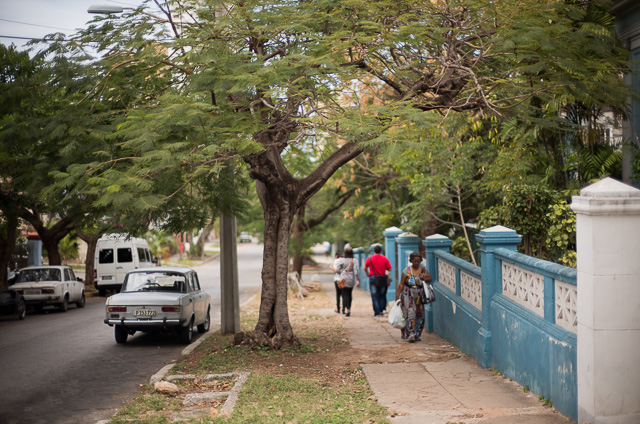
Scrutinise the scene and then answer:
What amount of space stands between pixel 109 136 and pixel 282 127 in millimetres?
2840

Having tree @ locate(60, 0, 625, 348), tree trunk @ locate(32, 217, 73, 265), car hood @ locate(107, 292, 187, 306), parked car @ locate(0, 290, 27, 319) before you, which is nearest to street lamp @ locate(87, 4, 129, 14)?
tree @ locate(60, 0, 625, 348)

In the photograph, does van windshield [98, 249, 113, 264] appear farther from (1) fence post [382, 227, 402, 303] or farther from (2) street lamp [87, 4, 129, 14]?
(2) street lamp [87, 4, 129, 14]

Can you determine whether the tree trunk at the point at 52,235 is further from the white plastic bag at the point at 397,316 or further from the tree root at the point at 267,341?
the white plastic bag at the point at 397,316

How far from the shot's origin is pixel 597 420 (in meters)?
5.75

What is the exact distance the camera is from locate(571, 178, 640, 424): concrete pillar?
5758mm

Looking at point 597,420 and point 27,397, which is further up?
point 597,420

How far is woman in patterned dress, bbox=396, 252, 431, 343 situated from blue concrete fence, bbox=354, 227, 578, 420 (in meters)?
0.60

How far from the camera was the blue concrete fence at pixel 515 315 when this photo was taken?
6.70m

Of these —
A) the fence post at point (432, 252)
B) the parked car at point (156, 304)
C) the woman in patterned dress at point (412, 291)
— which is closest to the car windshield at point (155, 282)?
the parked car at point (156, 304)

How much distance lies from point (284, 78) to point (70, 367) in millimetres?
6407

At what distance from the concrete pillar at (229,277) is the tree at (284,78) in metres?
1.92

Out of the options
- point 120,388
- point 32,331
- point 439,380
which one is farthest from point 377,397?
point 32,331

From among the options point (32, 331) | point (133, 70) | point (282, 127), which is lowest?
point (32, 331)

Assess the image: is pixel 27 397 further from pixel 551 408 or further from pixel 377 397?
pixel 551 408
